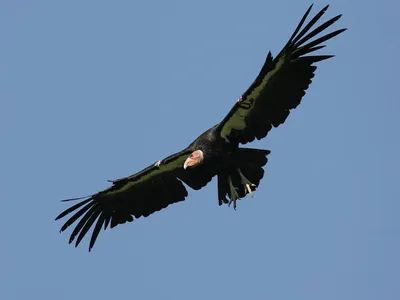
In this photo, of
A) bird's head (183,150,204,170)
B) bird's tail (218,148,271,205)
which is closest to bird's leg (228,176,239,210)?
bird's tail (218,148,271,205)

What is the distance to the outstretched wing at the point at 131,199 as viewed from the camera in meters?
22.0

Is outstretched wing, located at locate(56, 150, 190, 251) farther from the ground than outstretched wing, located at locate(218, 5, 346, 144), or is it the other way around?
outstretched wing, located at locate(56, 150, 190, 251)

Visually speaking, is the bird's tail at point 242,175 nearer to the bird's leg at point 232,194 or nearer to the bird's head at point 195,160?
the bird's leg at point 232,194

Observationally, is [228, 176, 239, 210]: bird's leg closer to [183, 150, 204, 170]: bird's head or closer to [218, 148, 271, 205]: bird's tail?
[218, 148, 271, 205]: bird's tail

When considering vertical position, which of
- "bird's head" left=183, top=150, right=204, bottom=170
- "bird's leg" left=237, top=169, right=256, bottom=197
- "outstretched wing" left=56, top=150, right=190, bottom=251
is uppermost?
"outstretched wing" left=56, top=150, right=190, bottom=251

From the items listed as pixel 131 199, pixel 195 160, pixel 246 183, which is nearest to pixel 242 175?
pixel 246 183

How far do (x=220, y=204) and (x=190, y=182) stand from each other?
90 centimetres

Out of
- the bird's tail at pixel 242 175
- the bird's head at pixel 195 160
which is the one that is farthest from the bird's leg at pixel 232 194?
the bird's head at pixel 195 160

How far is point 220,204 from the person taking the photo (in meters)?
21.3

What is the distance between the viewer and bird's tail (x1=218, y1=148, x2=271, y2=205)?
68.5ft

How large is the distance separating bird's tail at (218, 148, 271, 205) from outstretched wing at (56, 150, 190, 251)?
1.01m

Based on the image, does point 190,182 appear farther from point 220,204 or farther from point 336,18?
point 336,18

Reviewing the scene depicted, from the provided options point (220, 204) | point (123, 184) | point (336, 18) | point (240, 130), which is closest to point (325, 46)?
point (336, 18)

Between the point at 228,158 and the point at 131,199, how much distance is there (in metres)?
2.50
